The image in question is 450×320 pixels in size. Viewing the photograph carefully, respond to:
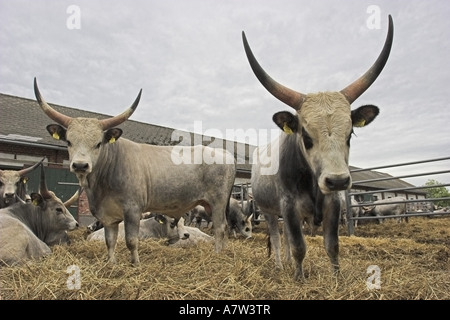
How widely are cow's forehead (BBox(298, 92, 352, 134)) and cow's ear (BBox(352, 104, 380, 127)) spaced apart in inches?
7.6

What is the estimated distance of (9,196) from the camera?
21.8 ft

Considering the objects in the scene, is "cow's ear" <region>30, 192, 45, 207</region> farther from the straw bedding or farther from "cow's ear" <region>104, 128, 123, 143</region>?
"cow's ear" <region>104, 128, 123, 143</region>

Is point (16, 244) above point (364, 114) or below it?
below

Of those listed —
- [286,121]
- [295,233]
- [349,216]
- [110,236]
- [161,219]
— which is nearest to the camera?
[286,121]

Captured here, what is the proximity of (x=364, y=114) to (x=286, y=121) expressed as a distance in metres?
0.73

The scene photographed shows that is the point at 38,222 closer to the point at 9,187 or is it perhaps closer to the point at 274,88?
the point at 9,187

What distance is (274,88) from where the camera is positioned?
3.17 m

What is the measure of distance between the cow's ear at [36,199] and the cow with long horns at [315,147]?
4.47 m

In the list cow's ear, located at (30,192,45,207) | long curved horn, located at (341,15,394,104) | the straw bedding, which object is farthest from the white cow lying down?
long curved horn, located at (341,15,394,104)

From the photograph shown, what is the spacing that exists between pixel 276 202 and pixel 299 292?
1.56m

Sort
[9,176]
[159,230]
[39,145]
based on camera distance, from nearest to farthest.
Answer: [9,176]
[159,230]
[39,145]

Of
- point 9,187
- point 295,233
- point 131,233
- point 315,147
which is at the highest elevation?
point 315,147

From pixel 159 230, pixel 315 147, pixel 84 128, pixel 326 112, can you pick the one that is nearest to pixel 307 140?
pixel 315 147
